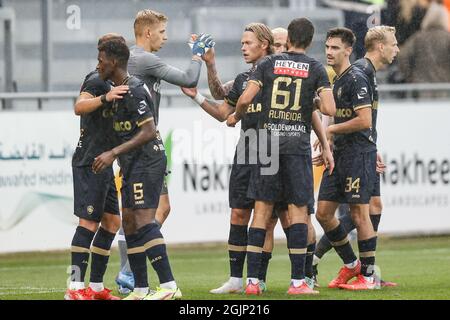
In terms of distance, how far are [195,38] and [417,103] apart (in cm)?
637

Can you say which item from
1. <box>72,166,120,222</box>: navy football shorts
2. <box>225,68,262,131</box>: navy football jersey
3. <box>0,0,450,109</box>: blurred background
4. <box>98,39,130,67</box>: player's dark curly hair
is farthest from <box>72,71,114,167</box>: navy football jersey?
<box>0,0,450,109</box>: blurred background

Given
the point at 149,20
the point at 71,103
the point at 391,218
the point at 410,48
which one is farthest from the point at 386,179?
the point at 149,20

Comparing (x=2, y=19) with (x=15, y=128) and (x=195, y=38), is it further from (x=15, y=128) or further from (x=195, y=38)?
(x=195, y=38)

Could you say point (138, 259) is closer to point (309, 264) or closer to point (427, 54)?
point (309, 264)

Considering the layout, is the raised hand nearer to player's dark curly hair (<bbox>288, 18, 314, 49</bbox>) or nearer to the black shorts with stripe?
player's dark curly hair (<bbox>288, 18, 314, 49</bbox>)

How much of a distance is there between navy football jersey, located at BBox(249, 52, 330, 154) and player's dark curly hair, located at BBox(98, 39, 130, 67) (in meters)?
1.14

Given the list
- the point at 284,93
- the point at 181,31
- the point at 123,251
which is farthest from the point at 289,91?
the point at 181,31

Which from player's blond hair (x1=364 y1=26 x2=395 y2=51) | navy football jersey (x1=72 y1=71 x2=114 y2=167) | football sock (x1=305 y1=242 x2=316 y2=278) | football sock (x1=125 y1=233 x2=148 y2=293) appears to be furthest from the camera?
player's blond hair (x1=364 y1=26 x2=395 y2=51)

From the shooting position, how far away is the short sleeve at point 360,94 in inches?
413

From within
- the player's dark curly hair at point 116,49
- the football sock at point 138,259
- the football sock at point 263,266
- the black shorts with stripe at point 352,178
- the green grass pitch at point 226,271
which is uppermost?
the player's dark curly hair at point 116,49

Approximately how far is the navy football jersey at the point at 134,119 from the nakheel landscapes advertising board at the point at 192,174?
4900 mm

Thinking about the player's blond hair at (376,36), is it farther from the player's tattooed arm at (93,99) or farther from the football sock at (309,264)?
the player's tattooed arm at (93,99)

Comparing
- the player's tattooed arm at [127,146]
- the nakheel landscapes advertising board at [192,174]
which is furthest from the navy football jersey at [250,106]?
the nakheel landscapes advertising board at [192,174]

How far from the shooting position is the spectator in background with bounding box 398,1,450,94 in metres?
16.8
